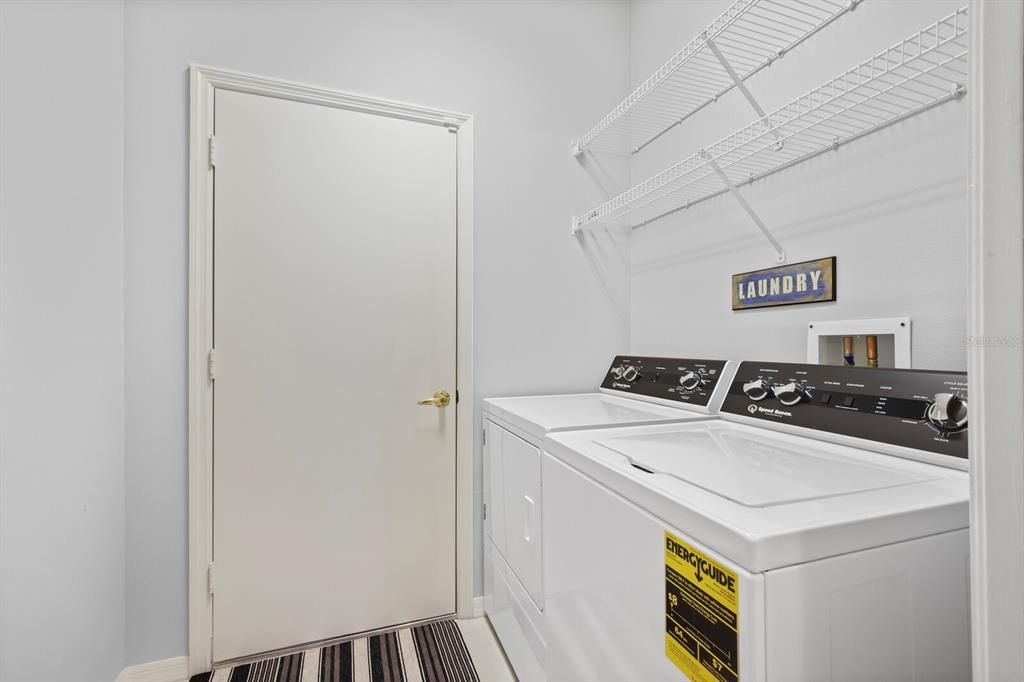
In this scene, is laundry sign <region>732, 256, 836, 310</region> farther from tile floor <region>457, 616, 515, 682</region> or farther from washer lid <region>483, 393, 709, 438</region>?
tile floor <region>457, 616, 515, 682</region>

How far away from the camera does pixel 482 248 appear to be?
6.84ft

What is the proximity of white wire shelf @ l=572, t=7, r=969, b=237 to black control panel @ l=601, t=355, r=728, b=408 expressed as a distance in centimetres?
47

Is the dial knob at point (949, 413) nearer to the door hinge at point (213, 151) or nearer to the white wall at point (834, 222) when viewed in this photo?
the white wall at point (834, 222)

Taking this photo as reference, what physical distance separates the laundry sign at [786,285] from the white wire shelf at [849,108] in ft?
0.35

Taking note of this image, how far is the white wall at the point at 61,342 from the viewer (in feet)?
3.69

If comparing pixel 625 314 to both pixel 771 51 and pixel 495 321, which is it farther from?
pixel 771 51

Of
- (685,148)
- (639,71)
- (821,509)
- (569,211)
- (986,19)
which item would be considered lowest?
(821,509)

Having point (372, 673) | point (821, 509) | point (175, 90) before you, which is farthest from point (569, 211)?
point (372, 673)

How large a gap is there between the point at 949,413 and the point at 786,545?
1.87 ft

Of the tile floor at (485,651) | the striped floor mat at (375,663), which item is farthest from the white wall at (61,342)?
the tile floor at (485,651)

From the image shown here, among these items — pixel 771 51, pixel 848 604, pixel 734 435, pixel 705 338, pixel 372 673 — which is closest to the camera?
pixel 848 604

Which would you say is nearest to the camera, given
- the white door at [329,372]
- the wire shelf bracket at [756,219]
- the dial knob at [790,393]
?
the dial knob at [790,393]

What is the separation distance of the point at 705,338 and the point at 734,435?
65cm

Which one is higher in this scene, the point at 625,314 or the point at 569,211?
the point at 569,211
